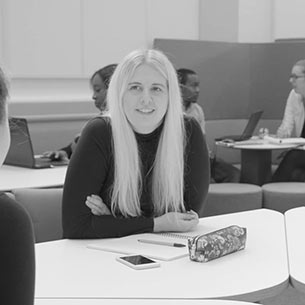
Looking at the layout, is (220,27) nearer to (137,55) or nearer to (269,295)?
(137,55)

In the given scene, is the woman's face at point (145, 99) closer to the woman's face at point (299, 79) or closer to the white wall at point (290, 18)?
the woman's face at point (299, 79)

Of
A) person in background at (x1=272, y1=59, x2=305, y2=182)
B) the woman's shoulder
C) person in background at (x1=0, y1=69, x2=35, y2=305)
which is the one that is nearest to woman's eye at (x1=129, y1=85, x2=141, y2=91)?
the woman's shoulder

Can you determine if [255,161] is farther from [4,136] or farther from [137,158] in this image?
[4,136]

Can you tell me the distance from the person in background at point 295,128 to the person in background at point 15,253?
480cm

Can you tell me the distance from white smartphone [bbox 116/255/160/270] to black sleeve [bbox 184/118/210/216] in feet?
2.15

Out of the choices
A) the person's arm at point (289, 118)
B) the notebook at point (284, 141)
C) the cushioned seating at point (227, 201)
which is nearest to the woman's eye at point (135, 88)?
the cushioned seating at point (227, 201)

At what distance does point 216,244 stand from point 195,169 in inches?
26.0

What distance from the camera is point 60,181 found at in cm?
348

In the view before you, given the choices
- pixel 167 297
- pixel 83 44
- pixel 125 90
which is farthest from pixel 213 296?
pixel 83 44

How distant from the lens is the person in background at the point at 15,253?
123 centimetres

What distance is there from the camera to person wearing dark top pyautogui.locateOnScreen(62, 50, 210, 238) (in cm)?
246

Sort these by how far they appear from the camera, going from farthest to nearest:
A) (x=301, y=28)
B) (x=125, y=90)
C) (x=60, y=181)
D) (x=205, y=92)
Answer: (x=301, y=28), (x=205, y=92), (x=60, y=181), (x=125, y=90)

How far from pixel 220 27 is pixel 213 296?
5.82 metres

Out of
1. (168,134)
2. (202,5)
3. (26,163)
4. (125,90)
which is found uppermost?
(202,5)
